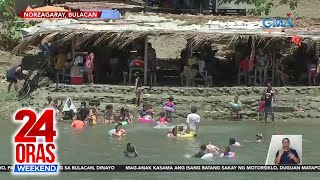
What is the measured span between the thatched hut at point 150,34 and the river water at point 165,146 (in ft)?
11.7

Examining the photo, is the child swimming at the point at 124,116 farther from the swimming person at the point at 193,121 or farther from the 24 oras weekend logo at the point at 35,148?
the 24 oras weekend logo at the point at 35,148

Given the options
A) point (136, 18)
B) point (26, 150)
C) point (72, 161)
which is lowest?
A: point (72, 161)

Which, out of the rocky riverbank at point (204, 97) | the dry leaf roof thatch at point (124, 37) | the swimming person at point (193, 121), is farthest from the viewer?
the dry leaf roof thatch at point (124, 37)

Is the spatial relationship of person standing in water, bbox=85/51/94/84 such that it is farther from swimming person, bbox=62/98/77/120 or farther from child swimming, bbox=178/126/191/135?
child swimming, bbox=178/126/191/135

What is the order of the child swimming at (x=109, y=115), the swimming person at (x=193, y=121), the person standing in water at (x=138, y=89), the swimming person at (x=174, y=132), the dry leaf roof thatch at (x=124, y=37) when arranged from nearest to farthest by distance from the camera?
the swimming person at (x=174, y=132) < the swimming person at (x=193, y=121) < the child swimming at (x=109, y=115) < the person standing in water at (x=138, y=89) < the dry leaf roof thatch at (x=124, y=37)

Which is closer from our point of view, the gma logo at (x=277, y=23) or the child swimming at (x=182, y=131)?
the child swimming at (x=182, y=131)

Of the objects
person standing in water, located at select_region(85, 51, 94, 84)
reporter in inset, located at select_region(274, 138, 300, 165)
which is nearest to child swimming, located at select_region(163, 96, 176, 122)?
person standing in water, located at select_region(85, 51, 94, 84)

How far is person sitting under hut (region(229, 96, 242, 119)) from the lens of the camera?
2212 centimetres

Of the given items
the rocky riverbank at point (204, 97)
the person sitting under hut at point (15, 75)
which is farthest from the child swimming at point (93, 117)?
the person sitting under hut at point (15, 75)

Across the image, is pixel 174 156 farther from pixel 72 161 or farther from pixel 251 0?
pixel 251 0

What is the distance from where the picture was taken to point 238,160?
16.6m

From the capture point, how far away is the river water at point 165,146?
48.3ft

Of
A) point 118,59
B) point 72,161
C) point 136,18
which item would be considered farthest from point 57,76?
point 72,161

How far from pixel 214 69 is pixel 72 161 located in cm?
1107
